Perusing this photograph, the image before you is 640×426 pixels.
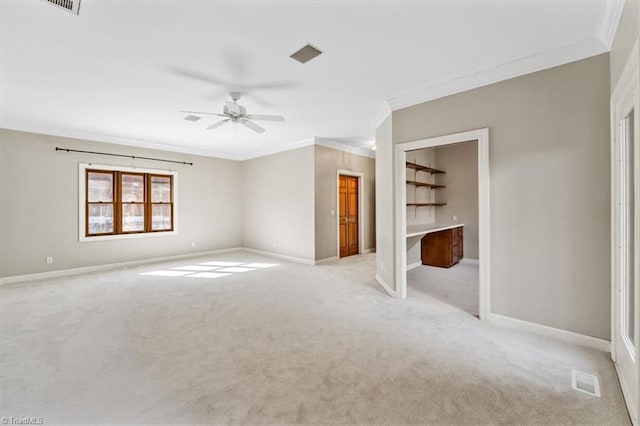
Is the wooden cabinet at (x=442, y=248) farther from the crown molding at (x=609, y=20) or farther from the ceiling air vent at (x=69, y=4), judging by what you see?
the ceiling air vent at (x=69, y=4)

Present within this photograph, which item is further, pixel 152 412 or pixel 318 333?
pixel 318 333

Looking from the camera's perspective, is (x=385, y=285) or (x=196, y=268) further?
(x=196, y=268)

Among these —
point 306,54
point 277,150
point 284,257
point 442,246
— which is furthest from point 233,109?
point 442,246

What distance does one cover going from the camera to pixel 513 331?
9.07 feet

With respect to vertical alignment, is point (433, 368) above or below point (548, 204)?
below

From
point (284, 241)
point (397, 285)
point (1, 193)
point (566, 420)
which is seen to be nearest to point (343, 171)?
point (284, 241)

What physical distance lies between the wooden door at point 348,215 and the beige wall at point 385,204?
2208mm

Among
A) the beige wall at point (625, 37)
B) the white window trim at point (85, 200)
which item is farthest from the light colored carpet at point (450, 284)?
the white window trim at point (85, 200)

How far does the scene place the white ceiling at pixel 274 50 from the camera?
81.7 inches

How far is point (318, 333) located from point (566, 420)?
184cm

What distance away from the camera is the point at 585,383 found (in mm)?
1947

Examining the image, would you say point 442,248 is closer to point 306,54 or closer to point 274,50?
point 306,54

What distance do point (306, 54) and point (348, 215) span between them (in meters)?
4.61

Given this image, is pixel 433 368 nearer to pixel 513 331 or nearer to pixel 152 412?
pixel 513 331
